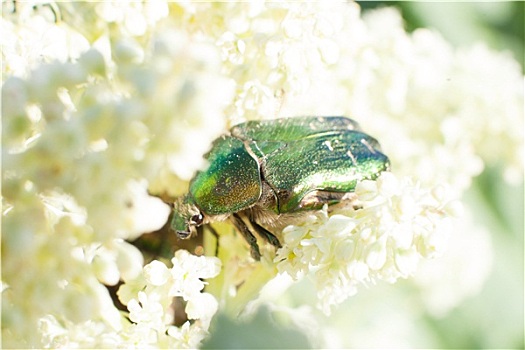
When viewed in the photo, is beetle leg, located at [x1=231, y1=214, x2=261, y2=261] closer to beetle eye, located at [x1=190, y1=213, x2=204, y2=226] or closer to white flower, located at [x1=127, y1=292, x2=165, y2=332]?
beetle eye, located at [x1=190, y1=213, x2=204, y2=226]

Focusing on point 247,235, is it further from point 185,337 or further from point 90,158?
point 90,158

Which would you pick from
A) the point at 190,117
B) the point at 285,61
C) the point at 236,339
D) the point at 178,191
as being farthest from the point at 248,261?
the point at 190,117

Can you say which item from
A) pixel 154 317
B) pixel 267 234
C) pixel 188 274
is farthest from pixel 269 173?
pixel 154 317

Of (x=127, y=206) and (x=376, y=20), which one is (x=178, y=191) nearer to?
(x=127, y=206)

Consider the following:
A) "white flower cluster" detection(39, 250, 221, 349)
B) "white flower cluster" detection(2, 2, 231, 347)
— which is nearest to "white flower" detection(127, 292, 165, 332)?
"white flower cluster" detection(39, 250, 221, 349)

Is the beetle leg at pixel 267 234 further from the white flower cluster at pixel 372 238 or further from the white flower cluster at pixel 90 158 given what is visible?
the white flower cluster at pixel 90 158
